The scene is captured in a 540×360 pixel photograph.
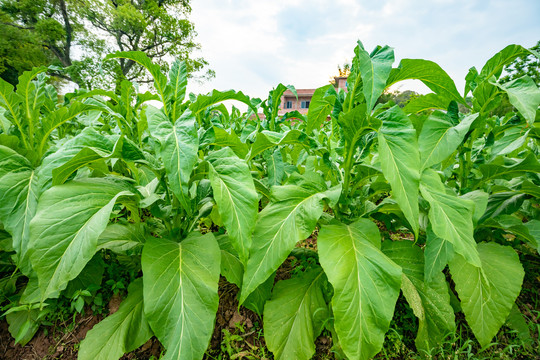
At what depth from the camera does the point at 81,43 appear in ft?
59.2

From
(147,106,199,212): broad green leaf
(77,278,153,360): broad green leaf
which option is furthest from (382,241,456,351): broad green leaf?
(77,278,153,360): broad green leaf

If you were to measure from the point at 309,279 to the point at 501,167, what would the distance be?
1310 mm

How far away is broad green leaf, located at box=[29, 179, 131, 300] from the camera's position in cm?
94

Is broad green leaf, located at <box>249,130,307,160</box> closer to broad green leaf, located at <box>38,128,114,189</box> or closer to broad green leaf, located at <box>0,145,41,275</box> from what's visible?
broad green leaf, located at <box>38,128,114,189</box>

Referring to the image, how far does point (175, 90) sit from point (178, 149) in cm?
70

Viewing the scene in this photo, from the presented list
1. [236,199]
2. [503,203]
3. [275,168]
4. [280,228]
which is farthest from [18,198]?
[503,203]

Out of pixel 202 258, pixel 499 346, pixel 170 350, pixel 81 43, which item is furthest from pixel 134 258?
pixel 81 43

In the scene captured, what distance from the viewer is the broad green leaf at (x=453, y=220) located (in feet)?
3.38

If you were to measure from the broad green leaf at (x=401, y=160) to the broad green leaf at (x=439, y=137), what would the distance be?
19cm

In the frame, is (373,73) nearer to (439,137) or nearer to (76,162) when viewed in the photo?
(439,137)

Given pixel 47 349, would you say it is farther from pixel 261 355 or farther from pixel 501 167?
pixel 501 167

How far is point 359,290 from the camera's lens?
105 centimetres

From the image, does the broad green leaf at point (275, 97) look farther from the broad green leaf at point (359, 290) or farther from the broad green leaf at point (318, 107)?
the broad green leaf at point (359, 290)

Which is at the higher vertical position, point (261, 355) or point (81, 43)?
point (81, 43)
